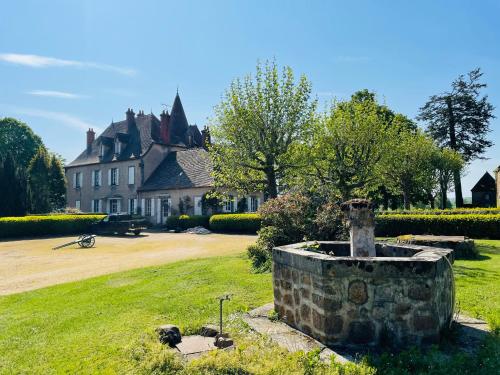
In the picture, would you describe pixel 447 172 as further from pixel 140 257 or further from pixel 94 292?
pixel 94 292

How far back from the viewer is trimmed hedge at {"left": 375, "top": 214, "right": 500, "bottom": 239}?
17.6 m

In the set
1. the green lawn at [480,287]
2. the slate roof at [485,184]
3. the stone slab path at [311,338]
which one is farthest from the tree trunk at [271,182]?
the slate roof at [485,184]

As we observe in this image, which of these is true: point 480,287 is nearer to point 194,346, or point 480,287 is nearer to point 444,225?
point 194,346

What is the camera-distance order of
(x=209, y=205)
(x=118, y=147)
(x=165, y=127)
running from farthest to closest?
(x=118, y=147) < (x=165, y=127) < (x=209, y=205)

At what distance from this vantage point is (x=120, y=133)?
132 feet

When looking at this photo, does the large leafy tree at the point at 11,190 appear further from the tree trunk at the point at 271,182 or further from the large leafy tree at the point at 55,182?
the tree trunk at the point at 271,182

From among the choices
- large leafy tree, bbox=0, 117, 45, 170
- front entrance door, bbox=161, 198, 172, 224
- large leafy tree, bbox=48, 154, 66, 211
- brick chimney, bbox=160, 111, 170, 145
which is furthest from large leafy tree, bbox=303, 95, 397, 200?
large leafy tree, bbox=0, 117, 45, 170

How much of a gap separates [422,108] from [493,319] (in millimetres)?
46268

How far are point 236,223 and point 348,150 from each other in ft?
31.2

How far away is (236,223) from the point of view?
2548 cm

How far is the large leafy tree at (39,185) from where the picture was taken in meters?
36.3

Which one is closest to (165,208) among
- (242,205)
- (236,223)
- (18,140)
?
(242,205)

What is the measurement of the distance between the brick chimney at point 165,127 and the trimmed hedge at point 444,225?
982 inches

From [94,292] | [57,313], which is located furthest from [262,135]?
[57,313]
